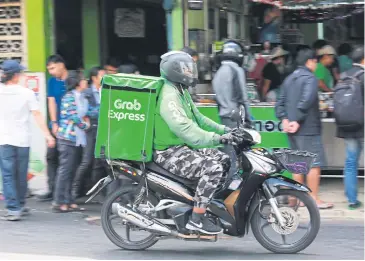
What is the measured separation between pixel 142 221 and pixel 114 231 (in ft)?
1.29

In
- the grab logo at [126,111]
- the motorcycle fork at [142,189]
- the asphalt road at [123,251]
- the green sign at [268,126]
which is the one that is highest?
the grab logo at [126,111]

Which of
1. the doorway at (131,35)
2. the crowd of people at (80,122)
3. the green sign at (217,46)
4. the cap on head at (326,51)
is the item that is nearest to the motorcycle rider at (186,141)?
the crowd of people at (80,122)

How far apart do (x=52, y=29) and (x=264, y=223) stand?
4828mm

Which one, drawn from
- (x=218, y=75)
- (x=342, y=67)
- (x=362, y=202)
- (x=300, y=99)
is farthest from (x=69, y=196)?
(x=342, y=67)

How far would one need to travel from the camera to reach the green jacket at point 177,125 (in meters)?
6.42

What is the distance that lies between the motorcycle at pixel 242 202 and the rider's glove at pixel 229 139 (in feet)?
0.58

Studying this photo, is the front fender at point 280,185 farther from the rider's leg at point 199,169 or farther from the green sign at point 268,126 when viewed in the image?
the green sign at point 268,126

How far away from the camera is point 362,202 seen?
9.12 meters

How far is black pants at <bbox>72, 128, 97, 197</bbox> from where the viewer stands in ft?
29.0

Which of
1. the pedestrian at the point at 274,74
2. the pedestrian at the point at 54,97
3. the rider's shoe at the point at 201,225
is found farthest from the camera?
the pedestrian at the point at 274,74

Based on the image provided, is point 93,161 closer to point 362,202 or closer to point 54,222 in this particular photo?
point 54,222

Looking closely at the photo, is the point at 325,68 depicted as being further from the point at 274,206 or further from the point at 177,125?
the point at 177,125

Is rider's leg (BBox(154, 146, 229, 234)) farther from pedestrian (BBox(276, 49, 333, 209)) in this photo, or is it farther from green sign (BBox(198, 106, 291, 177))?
green sign (BBox(198, 106, 291, 177))

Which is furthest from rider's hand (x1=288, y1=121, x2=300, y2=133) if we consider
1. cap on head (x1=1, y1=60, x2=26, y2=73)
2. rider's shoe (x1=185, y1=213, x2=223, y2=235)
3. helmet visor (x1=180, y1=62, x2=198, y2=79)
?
cap on head (x1=1, y1=60, x2=26, y2=73)
